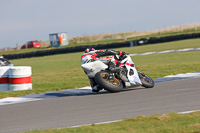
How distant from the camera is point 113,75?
37.6 feet

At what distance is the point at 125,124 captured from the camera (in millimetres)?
6410

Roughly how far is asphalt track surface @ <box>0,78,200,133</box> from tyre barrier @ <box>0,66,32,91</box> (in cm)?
279

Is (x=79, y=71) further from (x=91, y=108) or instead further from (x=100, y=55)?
(x=91, y=108)

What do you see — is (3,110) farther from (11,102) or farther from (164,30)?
(164,30)

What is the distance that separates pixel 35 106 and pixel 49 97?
180 centimetres

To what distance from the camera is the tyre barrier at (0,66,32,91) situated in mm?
13469

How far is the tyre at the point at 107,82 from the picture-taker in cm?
1111

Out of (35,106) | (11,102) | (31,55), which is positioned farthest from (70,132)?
(31,55)

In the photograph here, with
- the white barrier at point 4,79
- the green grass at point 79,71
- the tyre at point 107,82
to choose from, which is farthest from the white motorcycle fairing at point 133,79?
the white barrier at point 4,79

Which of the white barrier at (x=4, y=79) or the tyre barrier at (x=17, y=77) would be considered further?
the white barrier at (x=4, y=79)

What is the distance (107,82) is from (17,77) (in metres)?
3.88

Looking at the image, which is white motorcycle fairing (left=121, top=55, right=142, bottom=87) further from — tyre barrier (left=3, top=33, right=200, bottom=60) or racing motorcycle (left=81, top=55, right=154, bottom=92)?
tyre barrier (left=3, top=33, right=200, bottom=60)

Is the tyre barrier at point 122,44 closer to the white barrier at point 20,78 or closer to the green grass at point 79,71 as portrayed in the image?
the green grass at point 79,71

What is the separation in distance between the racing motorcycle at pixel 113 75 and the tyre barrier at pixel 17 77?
2786 mm
